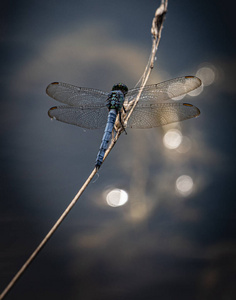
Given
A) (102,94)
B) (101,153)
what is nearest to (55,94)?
(102,94)

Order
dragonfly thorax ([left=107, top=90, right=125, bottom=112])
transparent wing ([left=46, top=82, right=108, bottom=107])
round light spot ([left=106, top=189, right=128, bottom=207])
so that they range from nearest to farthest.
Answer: dragonfly thorax ([left=107, top=90, right=125, bottom=112]), transparent wing ([left=46, top=82, right=108, bottom=107]), round light spot ([left=106, top=189, right=128, bottom=207])

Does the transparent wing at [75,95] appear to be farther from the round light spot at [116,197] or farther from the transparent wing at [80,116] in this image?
the round light spot at [116,197]

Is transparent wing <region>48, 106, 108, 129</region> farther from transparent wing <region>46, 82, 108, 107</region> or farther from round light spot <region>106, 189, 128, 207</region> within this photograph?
round light spot <region>106, 189, 128, 207</region>

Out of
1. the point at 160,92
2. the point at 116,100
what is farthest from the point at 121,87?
the point at 160,92

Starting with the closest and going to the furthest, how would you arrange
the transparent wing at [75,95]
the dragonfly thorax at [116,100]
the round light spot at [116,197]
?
the dragonfly thorax at [116,100], the transparent wing at [75,95], the round light spot at [116,197]

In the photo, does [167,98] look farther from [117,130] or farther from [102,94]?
[117,130]

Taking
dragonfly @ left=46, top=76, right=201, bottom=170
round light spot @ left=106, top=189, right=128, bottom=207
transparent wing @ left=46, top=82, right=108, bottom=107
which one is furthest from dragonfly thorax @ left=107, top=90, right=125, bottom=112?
round light spot @ left=106, top=189, right=128, bottom=207

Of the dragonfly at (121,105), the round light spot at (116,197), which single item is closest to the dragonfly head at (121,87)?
the dragonfly at (121,105)

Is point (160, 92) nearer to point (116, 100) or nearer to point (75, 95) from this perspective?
point (116, 100)
